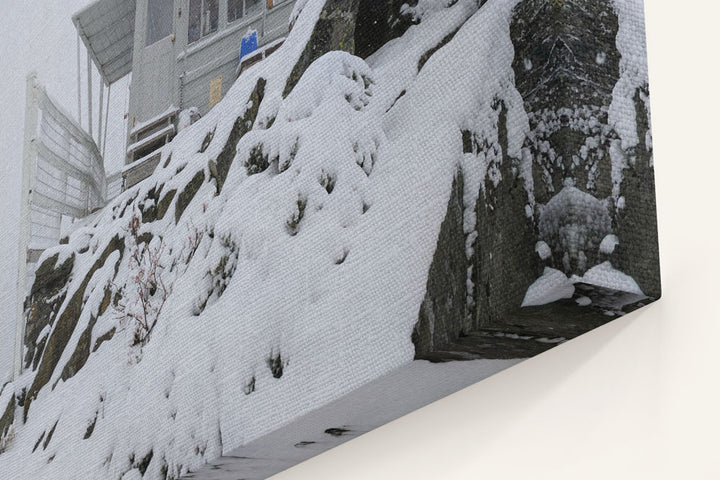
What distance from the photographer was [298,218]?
1567 millimetres

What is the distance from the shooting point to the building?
1.77 meters

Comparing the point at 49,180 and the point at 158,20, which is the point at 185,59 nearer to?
the point at 158,20

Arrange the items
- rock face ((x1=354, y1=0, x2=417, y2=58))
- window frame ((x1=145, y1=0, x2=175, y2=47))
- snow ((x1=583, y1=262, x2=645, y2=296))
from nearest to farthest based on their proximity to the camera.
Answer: snow ((x1=583, y1=262, x2=645, y2=296))
rock face ((x1=354, y1=0, x2=417, y2=58))
window frame ((x1=145, y1=0, x2=175, y2=47))

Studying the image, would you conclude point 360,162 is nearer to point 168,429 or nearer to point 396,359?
point 396,359

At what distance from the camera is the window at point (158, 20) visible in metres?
1.93

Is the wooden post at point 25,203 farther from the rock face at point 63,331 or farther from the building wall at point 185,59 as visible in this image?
the building wall at point 185,59

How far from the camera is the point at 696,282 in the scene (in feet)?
3.92

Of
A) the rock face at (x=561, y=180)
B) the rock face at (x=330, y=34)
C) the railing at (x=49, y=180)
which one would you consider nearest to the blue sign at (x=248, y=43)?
the rock face at (x=330, y=34)

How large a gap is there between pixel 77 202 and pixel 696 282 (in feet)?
4.47

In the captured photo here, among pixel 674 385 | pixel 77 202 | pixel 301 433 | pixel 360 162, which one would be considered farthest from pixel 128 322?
pixel 674 385

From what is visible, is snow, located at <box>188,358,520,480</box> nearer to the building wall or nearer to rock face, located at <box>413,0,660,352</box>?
rock face, located at <box>413,0,660,352</box>

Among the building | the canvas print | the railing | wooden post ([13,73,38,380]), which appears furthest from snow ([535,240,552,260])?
wooden post ([13,73,38,380])

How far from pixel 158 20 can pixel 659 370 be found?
4.08 ft

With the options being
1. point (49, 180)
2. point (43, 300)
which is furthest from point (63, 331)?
point (49, 180)
